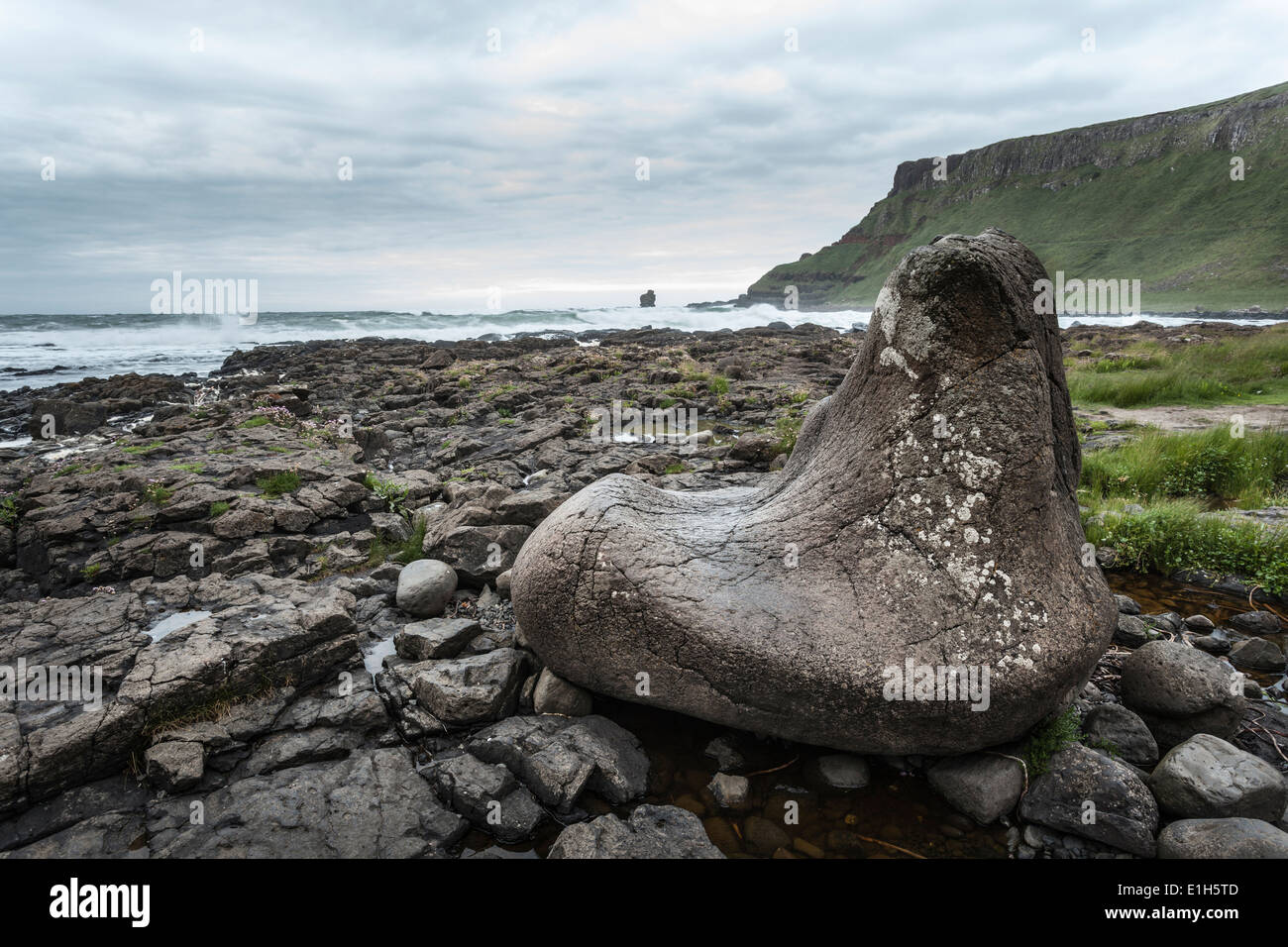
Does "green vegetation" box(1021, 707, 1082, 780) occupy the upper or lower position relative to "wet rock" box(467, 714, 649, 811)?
upper

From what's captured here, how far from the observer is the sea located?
139 ft

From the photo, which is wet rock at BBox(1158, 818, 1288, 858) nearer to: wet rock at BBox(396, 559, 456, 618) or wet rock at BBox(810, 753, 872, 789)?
wet rock at BBox(810, 753, 872, 789)

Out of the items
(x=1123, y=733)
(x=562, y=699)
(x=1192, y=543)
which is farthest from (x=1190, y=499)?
(x=562, y=699)

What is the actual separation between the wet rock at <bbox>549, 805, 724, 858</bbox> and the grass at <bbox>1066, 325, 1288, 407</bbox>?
19.1 metres

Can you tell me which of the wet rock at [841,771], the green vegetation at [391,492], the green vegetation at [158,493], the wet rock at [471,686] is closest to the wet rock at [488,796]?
the wet rock at [471,686]

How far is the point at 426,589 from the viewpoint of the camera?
6.30 m

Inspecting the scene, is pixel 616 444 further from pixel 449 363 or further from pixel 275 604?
pixel 449 363

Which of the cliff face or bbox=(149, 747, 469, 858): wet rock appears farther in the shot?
the cliff face

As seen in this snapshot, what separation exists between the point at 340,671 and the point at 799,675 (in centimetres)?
375

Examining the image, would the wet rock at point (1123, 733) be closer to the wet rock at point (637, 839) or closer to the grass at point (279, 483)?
the wet rock at point (637, 839)

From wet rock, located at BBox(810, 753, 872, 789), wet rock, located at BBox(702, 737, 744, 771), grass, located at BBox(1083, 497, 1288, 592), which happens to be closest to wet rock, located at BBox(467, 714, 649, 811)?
wet rock, located at BBox(702, 737, 744, 771)

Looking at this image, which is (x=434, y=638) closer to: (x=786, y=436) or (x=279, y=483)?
(x=279, y=483)

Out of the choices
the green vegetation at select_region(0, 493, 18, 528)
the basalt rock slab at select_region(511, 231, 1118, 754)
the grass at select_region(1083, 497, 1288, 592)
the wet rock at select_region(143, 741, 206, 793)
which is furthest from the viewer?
the green vegetation at select_region(0, 493, 18, 528)

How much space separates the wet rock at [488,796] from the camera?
12.6 ft
